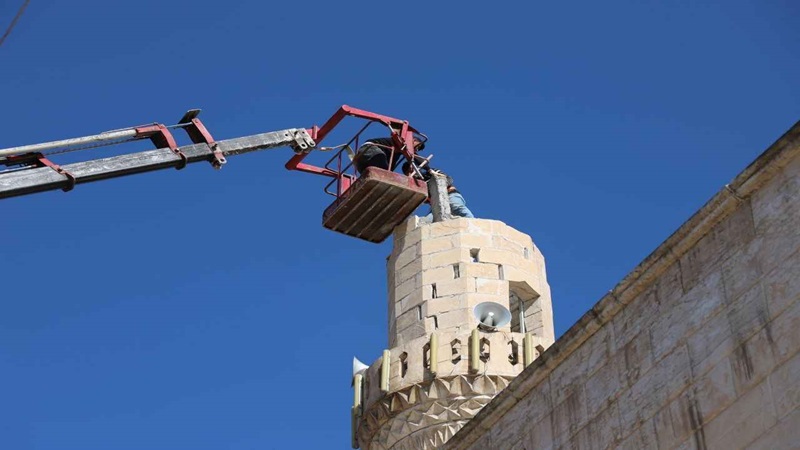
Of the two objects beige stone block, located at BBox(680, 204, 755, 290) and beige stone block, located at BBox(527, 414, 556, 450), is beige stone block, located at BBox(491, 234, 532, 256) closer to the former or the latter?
beige stone block, located at BBox(527, 414, 556, 450)

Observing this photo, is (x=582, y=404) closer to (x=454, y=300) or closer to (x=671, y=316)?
(x=671, y=316)

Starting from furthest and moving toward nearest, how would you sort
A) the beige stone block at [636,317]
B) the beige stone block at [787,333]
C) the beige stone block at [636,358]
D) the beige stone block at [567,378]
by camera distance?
the beige stone block at [567,378]
the beige stone block at [636,317]
the beige stone block at [636,358]
the beige stone block at [787,333]

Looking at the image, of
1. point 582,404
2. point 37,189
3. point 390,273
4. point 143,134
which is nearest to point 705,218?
point 582,404

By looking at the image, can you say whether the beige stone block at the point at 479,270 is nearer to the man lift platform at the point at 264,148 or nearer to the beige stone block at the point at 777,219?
the man lift platform at the point at 264,148

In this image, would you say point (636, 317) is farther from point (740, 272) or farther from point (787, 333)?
point (787, 333)

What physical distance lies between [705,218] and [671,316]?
72 cm

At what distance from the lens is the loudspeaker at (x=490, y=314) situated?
63.6 feet

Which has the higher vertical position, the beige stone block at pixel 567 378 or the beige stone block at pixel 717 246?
the beige stone block at pixel 717 246

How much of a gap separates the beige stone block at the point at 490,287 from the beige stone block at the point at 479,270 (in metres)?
0.06

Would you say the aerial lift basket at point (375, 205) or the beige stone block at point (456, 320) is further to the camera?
the aerial lift basket at point (375, 205)

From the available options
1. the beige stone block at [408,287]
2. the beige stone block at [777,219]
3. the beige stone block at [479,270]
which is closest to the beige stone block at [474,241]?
the beige stone block at [479,270]

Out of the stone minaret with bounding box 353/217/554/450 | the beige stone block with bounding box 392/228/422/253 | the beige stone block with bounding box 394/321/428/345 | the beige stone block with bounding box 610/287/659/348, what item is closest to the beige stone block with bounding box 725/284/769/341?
the beige stone block with bounding box 610/287/659/348

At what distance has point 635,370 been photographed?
10.8 m

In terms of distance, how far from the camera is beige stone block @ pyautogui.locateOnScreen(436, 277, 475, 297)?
64.4 ft
